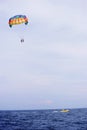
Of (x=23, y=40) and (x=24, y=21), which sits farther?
(x=24, y=21)

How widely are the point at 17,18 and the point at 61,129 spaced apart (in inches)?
899

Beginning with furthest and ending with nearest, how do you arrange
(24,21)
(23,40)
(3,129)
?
(3,129) < (24,21) < (23,40)

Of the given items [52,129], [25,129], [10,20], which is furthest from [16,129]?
[10,20]

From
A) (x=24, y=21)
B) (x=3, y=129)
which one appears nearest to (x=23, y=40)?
(x=24, y=21)

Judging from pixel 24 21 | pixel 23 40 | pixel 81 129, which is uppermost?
pixel 24 21

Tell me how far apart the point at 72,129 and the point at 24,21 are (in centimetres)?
2311

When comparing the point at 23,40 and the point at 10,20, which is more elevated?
the point at 10,20

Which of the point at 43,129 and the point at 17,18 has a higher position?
the point at 17,18

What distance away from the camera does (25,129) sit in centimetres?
6531

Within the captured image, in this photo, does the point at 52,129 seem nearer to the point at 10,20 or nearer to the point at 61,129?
the point at 61,129

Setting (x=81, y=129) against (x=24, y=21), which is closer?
(x=24, y=21)

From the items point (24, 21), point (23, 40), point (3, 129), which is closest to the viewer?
point (23, 40)

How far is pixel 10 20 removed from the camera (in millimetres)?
Answer: 56500

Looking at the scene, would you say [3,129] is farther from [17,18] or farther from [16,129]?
[17,18]
